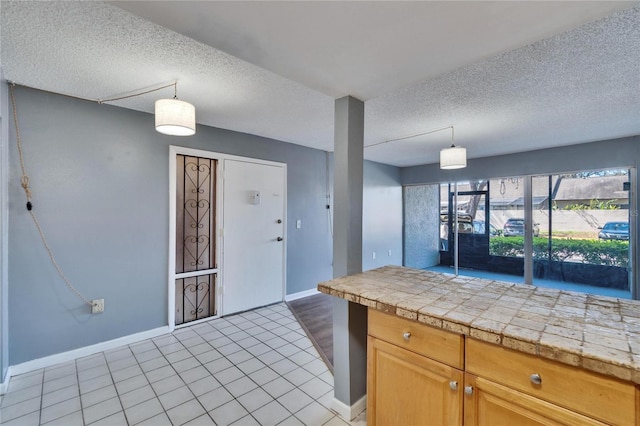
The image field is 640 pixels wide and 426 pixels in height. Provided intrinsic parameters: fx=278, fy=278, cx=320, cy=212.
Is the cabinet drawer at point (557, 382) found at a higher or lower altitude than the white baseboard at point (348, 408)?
higher

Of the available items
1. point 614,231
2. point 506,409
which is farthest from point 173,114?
point 614,231

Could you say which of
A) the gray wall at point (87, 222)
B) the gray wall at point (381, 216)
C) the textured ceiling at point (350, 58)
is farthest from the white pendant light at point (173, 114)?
the gray wall at point (381, 216)

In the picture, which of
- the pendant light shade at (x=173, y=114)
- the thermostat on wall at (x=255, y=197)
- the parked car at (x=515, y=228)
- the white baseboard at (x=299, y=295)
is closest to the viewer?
the pendant light shade at (x=173, y=114)

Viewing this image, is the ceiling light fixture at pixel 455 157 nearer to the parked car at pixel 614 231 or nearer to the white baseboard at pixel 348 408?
the white baseboard at pixel 348 408

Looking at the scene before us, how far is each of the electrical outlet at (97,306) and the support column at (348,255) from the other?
7.42 ft

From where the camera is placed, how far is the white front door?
3.49 m

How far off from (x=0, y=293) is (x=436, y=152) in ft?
17.5

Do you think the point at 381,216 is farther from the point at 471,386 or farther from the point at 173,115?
the point at 471,386

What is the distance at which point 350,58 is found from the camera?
150cm

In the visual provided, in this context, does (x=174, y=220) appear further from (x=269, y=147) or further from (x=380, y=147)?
(x=380, y=147)

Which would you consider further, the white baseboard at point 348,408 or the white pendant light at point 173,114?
the white pendant light at point 173,114

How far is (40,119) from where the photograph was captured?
2.34 metres

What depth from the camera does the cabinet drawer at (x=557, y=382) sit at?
2.70 ft

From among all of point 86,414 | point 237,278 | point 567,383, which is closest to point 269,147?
point 237,278
